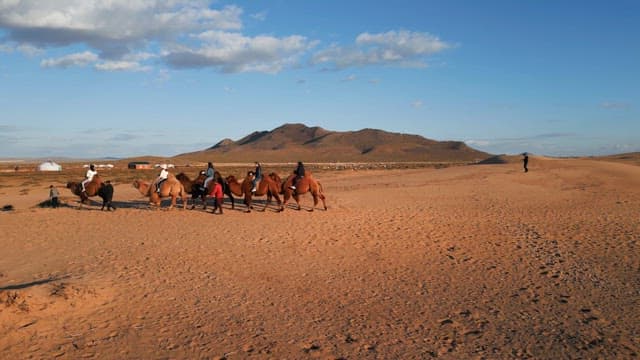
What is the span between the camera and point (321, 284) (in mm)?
9625

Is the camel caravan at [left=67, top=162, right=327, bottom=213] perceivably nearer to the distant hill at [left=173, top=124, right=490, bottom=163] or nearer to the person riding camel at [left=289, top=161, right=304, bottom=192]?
the person riding camel at [left=289, top=161, right=304, bottom=192]

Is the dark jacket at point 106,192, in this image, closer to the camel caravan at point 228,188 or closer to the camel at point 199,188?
the camel caravan at point 228,188

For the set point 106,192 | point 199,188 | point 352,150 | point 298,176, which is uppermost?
point 352,150

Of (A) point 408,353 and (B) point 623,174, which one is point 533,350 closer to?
(A) point 408,353

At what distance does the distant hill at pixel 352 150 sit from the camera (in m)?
132

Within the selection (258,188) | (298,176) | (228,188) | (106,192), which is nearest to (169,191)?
(228,188)

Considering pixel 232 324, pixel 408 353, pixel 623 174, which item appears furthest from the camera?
pixel 623 174

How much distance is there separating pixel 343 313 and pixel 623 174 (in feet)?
110

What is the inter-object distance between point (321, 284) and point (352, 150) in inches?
5790

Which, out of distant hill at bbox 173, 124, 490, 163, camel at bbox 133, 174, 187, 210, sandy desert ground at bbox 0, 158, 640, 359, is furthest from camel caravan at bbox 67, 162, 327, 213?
distant hill at bbox 173, 124, 490, 163

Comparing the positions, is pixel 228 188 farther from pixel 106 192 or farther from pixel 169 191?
pixel 106 192

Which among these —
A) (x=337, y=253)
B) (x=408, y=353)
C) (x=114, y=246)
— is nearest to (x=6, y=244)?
(x=114, y=246)

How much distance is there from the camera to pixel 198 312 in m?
8.02

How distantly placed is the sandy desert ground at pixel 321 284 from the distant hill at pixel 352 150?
105849mm
